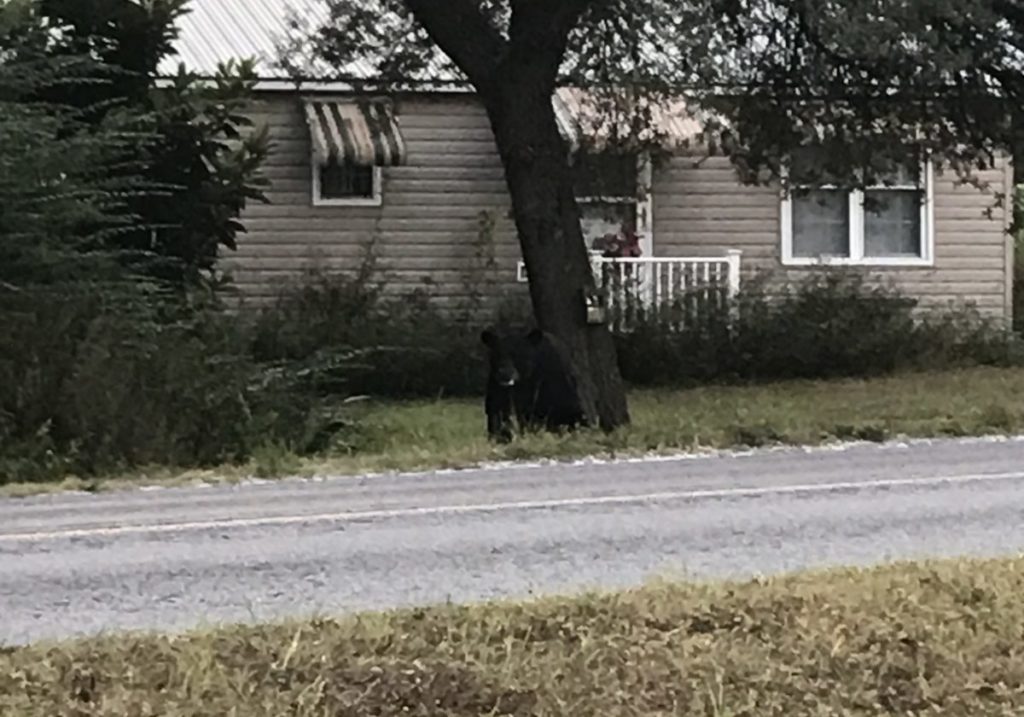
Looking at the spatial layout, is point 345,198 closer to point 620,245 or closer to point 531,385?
point 620,245

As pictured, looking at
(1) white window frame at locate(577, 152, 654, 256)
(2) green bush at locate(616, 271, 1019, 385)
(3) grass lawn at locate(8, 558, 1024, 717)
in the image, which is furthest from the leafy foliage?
(3) grass lawn at locate(8, 558, 1024, 717)

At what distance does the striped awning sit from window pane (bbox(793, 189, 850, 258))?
5.60 meters

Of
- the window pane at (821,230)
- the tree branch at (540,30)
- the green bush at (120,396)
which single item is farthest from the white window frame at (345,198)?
the green bush at (120,396)

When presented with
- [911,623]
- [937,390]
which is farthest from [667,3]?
[911,623]

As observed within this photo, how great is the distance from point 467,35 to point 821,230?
10755 mm

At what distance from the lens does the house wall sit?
23203mm

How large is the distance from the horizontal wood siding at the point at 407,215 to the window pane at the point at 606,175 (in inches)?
79.0

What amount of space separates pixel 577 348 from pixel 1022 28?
4753mm

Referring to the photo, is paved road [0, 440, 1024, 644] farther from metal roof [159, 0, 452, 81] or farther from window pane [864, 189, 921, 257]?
window pane [864, 189, 921, 257]

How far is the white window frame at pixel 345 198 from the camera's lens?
23.4m

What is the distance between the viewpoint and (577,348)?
15117mm

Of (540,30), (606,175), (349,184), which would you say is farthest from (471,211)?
(540,30)

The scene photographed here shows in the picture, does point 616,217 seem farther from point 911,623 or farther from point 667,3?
point 911,623

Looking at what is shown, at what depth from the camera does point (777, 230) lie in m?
24.4
